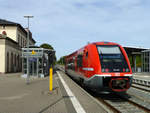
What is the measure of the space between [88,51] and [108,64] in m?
1.70

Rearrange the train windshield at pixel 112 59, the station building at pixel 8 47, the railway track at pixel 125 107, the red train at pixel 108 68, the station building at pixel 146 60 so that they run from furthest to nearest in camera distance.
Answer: the station building at pixel 8 47 → the station building at pixel 146 60 → the train windshield at pixel 112 59 → the red train at pixel 108 68 → the railway track at pixel 125 107

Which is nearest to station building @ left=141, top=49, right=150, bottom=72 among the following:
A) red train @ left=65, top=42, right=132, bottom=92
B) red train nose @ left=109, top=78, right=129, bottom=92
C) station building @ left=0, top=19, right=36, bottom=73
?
station building @ left=0, top=19, right=36, bottom=73

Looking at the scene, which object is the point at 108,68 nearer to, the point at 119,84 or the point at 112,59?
the point at 112,59

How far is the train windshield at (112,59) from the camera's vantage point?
8902 mm

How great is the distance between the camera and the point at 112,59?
30.3ft

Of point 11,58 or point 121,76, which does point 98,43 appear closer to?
point 121,76

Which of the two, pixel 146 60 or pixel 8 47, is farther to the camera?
pixel 8 47

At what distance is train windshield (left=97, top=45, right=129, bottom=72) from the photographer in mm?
8902

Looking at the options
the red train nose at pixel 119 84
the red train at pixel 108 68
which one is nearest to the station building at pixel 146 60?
the red train at pixel 108 68

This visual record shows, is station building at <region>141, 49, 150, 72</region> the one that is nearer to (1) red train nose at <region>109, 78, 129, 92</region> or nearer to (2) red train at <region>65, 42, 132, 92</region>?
(2) red train at <region>65, 42, 132, 92</region>

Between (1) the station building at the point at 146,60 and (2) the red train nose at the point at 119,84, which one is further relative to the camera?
(1) the station building at the point at 146,60

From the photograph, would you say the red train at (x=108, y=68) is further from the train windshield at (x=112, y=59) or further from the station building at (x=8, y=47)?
the station building at (x=8, y=47)

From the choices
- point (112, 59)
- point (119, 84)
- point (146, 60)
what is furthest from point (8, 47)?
point (119, 84)

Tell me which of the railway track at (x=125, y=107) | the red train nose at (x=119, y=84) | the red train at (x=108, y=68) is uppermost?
the red train at (x=108, y=68)
